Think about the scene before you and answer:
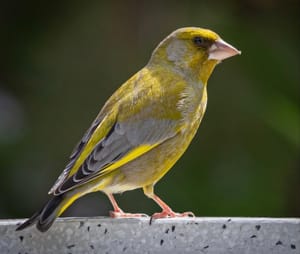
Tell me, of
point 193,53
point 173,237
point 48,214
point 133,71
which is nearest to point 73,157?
point 48,214

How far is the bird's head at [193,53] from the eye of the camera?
3.56m

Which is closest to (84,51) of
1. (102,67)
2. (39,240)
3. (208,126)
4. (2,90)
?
(102,67)

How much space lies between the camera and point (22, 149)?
16.3ft

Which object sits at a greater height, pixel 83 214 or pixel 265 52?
pixel 265 52

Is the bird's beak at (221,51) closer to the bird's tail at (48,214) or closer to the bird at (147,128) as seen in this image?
the bird at (147,128)

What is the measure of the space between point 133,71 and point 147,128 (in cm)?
201

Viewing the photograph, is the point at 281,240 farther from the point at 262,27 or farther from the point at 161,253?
the point at 262,27

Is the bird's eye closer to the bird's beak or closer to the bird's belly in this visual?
the bird's beak

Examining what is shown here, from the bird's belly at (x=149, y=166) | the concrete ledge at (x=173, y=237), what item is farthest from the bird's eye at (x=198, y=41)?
the concrete ledge at (x=173, y=237)

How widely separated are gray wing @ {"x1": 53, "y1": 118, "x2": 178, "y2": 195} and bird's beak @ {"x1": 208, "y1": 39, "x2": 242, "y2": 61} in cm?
39

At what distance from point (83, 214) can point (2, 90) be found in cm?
96

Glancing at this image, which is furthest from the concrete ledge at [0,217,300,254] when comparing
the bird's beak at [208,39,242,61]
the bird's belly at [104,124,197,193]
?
the bird's beak at [208,39,242,61]

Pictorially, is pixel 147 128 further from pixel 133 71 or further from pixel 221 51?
pixel 133 71

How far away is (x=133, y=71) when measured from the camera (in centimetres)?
523
